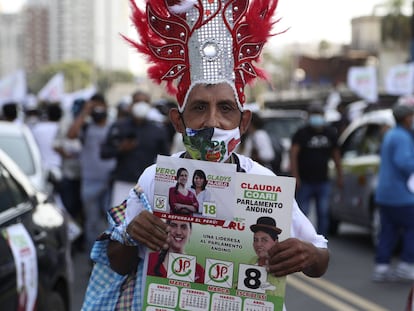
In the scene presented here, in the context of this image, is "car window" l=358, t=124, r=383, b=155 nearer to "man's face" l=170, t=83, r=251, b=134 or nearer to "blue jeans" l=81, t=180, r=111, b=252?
"blue jeans" l=81, t=180, r=111, b=252

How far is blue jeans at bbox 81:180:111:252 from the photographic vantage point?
9406 mm

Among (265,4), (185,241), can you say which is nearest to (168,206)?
(185,241)

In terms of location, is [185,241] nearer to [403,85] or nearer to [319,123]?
[319,123]

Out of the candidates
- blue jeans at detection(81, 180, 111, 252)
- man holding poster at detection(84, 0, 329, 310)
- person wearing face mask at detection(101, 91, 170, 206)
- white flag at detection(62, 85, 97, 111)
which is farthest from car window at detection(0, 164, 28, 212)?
white flag at detection(62, 85, 97, 111)

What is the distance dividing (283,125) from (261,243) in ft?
49.8

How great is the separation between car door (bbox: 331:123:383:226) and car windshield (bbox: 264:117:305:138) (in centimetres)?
567

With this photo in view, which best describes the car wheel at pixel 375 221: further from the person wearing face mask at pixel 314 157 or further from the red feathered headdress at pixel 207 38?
the red feathered headdress at pixel 207 38

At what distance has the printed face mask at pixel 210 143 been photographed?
274 centimetres

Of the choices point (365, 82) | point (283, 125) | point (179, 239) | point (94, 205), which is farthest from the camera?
point (365, 82)

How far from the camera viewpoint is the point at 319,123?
10.2 meters

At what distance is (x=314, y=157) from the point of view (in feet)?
33.6

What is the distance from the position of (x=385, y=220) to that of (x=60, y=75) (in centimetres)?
1514

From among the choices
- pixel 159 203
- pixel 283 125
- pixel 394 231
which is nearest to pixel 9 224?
pixel 159 203

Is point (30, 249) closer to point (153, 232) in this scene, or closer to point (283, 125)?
point (153, 232)
